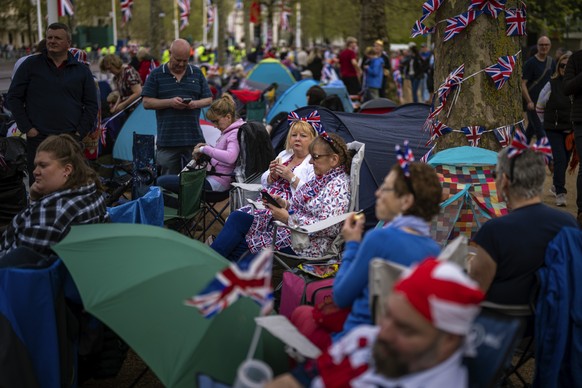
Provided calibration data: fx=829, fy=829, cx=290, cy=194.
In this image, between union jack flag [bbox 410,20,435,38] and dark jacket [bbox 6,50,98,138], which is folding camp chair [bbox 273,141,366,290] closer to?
union jack flag [bbox 410,20,435,38]

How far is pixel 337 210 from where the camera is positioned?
217 inches

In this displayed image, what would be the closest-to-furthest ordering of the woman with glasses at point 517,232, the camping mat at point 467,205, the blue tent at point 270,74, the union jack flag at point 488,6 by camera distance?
the woman with glasses at point 517,232 < the camping mat at point 467,205 < the union jack flag at point 488,6 < the blue tent at point 270,74

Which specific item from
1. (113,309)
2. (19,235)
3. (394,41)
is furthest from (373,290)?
(394,41)

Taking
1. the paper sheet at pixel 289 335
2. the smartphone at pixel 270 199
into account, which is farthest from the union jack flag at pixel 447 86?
the paper sheet at pixel 289 335

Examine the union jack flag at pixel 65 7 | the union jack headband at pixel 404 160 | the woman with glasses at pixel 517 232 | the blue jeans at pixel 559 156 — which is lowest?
the blue jeans at pixel 559 156

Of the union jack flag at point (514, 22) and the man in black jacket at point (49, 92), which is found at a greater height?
the union jack flag at point (514, 22)

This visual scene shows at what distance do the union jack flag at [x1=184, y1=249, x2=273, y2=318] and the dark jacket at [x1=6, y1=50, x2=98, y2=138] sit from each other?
15.3 ft

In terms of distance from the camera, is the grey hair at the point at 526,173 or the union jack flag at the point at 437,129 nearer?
the grey hair at the point at 526,173

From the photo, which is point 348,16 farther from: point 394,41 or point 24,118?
point 24,118

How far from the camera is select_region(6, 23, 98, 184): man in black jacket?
709 cm

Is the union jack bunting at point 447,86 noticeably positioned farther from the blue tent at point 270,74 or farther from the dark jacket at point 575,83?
the blue tent at point 270,74

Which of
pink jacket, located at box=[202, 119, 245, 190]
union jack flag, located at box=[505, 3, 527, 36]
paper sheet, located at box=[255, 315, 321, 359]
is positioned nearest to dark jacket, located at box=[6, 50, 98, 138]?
pink jacket, located at box=[202, 119, 245, 190]

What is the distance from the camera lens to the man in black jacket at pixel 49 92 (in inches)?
279

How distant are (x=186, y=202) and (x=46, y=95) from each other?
153 centimetres
